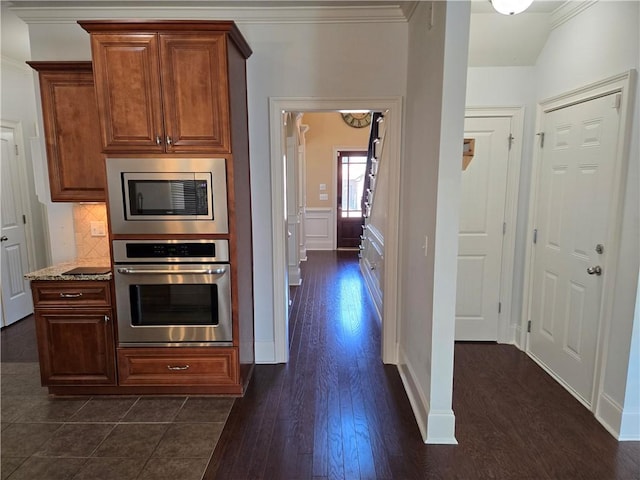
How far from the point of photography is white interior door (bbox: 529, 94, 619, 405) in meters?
2.60

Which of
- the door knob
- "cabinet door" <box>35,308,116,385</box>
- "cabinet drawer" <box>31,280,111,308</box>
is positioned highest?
the door knob

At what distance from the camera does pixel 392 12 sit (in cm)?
298

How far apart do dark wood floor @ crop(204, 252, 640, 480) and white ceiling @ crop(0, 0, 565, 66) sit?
8.56ft

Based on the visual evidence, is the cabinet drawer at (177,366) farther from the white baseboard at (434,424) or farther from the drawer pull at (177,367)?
the white baseboard at (434,424)

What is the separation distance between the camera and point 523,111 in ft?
11.2

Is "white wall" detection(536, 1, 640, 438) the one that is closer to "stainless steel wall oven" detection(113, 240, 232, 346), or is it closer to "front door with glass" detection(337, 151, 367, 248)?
"stainless steel wall oven" detection(113, 240, 232, 346)

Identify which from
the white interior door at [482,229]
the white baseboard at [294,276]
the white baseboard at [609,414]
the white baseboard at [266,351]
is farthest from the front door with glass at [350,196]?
the white baseboard at [609,414]

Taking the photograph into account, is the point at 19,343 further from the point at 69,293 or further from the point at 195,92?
the point at 195,92

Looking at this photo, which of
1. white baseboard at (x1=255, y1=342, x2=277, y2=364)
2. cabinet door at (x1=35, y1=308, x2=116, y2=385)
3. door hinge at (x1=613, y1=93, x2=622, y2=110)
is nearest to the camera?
door hinge at (x1=613, y1=93, x2=622, y2=110)

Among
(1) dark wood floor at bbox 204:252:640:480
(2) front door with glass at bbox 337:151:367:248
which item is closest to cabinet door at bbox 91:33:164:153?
(1) dark wood floor at bbox 204:252:640:480

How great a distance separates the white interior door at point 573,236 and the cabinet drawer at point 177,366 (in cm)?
244

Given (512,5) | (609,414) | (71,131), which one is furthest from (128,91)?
(609,414)

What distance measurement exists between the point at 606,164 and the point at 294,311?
3.31 metres

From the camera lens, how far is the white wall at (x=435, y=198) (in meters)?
2.12
